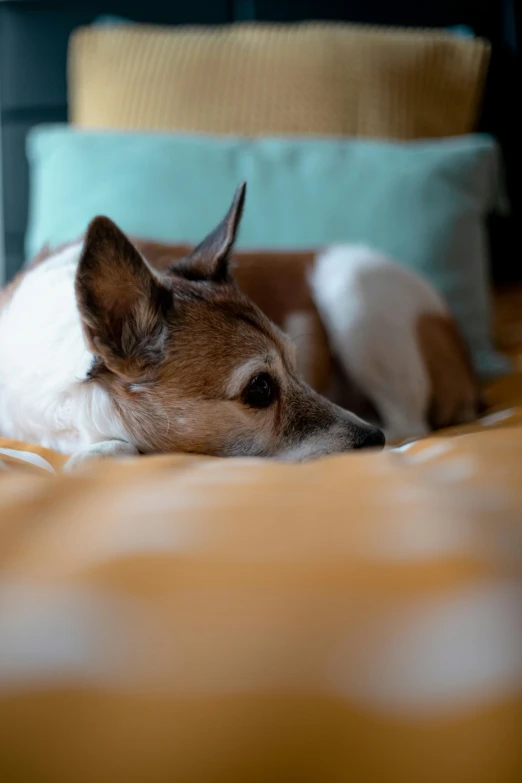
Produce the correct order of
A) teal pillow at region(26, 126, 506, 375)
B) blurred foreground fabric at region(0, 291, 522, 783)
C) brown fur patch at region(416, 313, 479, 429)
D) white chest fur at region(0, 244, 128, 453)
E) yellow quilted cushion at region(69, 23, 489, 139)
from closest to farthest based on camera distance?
blurred foreground fabric at region(0, 291, 522, 783)
white chest fur at region(0, 244, 128, 453)
brown fur patch at region(416, 313, 479, 429)
teal pillow at region(26, 126, 506, 375)
yellow quilted cushion at region(69, 23, 489, 139)

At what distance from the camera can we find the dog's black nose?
1278 millimetres

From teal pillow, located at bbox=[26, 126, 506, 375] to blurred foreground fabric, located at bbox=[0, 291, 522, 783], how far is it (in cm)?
139

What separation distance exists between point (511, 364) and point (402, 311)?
438 mm

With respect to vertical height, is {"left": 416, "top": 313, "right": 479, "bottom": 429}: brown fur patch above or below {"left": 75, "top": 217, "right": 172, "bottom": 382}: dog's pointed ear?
below

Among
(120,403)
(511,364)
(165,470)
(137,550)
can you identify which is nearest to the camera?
(137,550)

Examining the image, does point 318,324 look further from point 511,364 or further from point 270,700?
point 270,700

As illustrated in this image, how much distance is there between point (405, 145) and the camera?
6.93 feet

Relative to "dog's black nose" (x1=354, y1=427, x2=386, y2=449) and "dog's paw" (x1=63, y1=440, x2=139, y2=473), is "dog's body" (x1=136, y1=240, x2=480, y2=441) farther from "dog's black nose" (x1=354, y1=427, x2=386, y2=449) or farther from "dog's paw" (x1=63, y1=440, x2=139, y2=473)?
"dog's paw" (x1=63, y1=440, x2=139, y2=473)

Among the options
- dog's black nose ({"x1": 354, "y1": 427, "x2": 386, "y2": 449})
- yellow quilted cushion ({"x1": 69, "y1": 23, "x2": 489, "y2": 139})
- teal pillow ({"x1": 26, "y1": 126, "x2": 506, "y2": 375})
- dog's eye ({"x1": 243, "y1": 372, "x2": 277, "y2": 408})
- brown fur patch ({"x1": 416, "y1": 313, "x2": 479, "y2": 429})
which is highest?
yellow quilted cushion ({"x1": 69, "y1": 23, "x2": 489, "y2": 139})

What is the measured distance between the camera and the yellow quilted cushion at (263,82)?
2232mm

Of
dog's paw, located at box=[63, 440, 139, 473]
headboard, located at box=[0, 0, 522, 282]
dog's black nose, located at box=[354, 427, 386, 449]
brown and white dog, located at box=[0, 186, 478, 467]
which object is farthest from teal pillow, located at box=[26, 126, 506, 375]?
dog's paw, located at box=[63, 440, 139, 473]

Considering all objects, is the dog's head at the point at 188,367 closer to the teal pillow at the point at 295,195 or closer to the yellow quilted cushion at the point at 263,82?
the teal pillow at the point at 295,195

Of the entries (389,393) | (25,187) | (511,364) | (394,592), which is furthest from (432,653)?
(25,187)

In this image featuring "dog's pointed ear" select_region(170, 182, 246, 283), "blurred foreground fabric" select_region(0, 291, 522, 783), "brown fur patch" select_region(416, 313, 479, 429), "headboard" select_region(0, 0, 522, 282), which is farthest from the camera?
"headboard" select_region(0, 0, 522, 282)
